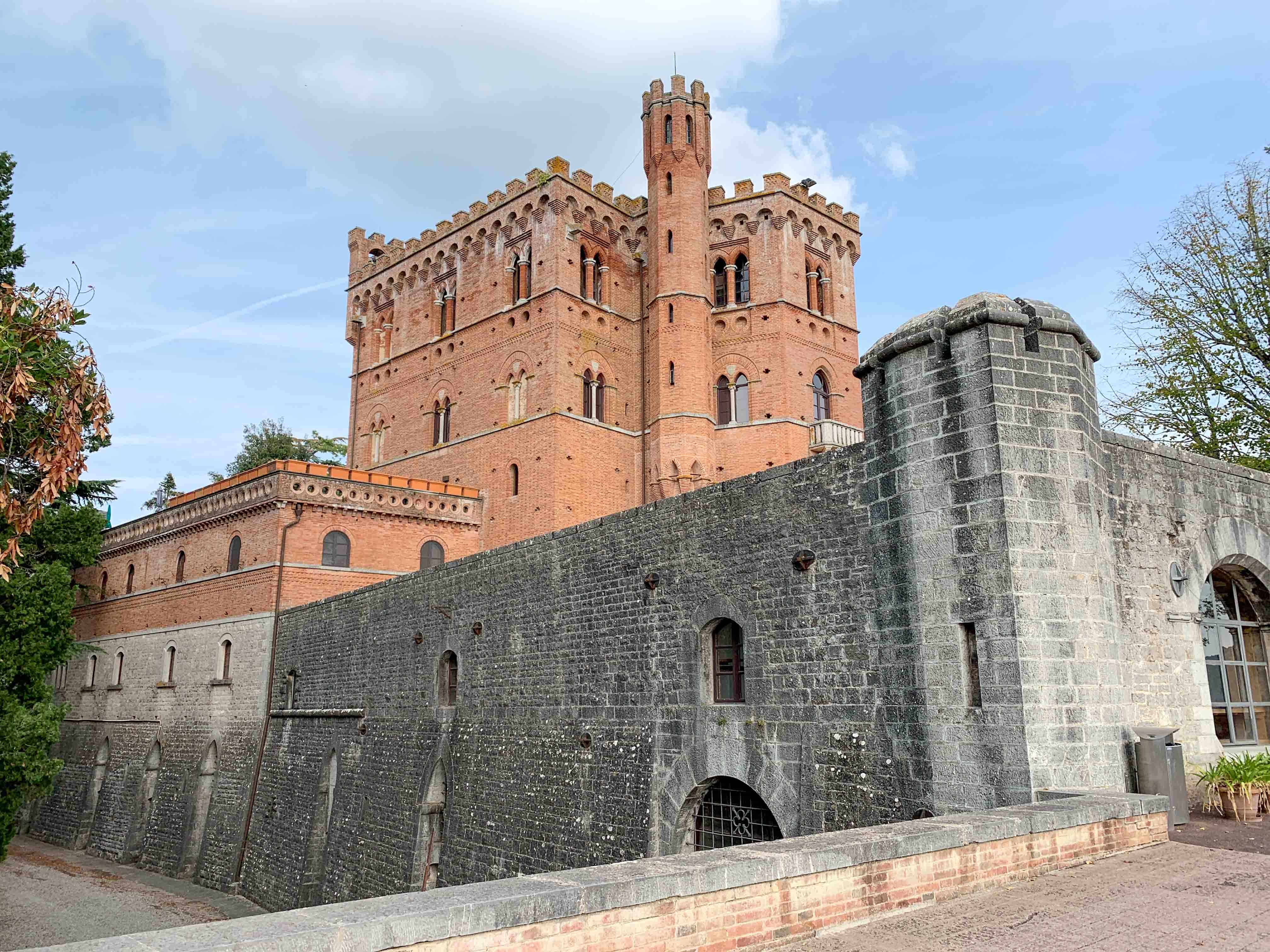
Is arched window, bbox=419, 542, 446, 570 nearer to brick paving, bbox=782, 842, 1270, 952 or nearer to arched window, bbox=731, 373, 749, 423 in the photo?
arched window, bbox=731, 373, 749, 423

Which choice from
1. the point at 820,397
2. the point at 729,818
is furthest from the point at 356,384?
the point at 729,818

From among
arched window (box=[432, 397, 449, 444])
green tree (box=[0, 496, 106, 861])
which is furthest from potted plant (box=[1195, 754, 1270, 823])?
arched window (box=[432, 397, 449, 444])

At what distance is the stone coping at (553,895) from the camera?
3.44 metres

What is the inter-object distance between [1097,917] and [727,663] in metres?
5.44

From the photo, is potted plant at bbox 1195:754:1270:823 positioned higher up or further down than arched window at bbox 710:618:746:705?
further down

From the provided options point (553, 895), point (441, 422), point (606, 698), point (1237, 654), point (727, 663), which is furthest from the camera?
point (441, 422)

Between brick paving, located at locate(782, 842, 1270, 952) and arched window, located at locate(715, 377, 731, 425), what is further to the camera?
arched window, located at locate(715, 377, 731, 425)

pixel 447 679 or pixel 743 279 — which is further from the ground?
pixel 743 279

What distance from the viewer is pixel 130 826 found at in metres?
24.5

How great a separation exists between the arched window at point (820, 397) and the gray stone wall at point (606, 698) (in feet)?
50.5

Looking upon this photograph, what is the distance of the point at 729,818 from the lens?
9789mm

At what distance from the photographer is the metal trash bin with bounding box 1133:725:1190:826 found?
750cm

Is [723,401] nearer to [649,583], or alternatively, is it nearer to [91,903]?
[649,583]

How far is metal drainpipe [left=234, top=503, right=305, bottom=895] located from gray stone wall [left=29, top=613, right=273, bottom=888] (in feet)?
0.49
